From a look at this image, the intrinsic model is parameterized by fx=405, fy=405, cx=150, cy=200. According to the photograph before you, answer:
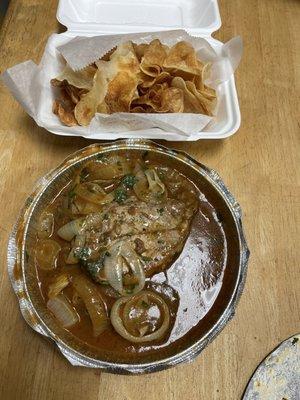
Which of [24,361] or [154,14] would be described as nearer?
[24,361]

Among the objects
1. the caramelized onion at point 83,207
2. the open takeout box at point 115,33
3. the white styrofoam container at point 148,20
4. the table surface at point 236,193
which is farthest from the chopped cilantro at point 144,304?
the white styrofoam container at point 148,20

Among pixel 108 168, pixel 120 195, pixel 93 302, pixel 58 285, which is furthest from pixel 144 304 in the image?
pixel 108 168

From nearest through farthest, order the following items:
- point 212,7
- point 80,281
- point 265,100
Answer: point 80,281, point 265,100, point 212,7

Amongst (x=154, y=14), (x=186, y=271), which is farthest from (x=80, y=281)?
(x=154, y=14)

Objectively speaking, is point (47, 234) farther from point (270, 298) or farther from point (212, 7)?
point (212, 7)

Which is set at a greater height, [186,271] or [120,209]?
[120,209]

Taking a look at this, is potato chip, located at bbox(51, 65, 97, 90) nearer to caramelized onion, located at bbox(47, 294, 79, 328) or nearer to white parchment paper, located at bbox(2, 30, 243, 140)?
white parchment paper, located at bbox(2, 30, 243, 140)
